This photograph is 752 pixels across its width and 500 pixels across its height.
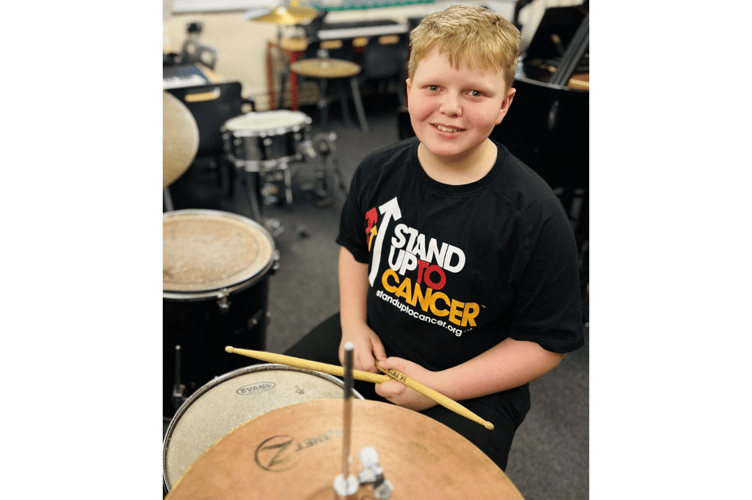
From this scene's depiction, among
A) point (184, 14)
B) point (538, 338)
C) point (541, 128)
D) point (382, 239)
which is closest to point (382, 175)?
point (382, 239)

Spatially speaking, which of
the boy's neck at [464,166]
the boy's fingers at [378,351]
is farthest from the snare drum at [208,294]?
the boy's neck at [464,166]

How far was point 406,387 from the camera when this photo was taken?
3.50 feet

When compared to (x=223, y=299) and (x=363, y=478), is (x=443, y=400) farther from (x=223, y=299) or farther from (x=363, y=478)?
(x=223, y=299)

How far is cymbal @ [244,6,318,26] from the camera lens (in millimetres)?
3344

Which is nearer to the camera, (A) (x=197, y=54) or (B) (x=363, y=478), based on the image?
(B) (x=363, y=478)

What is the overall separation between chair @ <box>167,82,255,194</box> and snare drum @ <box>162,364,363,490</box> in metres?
2.09

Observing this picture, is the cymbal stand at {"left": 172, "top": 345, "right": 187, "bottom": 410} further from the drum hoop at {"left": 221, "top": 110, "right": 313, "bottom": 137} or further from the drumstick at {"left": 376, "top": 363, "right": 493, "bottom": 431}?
the drum hoop at {"left": 221, "top": 110, "right": 313, "bottom": 137}

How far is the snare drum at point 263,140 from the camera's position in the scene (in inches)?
108

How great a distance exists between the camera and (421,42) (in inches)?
35.8

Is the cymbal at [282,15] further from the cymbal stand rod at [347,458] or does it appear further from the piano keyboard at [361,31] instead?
the cymbal stand rod at [347,458]

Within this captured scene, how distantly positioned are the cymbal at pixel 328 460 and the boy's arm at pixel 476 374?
31 centimetres

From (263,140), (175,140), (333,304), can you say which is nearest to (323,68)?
(263,140)

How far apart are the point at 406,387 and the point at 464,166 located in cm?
46

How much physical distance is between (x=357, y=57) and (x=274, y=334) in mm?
3417
